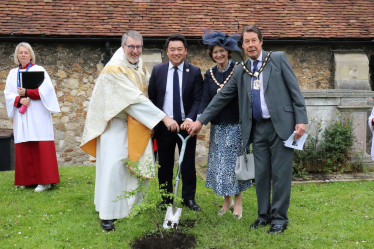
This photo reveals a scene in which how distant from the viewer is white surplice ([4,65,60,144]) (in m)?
5.70

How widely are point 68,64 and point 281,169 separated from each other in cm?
684

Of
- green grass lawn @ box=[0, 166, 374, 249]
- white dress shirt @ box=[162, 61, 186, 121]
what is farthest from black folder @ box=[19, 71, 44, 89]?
white dress shirt @ box=[162, 61, 186, 121]

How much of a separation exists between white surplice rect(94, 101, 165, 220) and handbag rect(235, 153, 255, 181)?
960 mm

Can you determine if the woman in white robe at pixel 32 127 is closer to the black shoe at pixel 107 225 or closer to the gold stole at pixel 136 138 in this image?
the black shoe at pixel 107 225

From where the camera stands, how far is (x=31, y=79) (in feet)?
18.7

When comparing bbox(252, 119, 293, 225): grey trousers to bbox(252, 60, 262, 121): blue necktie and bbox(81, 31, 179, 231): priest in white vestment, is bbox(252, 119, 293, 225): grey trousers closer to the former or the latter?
bbox(252, 60, 262, 121): blue necktie

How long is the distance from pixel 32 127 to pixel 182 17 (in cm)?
516

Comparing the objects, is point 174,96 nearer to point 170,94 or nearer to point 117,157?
point 170,94

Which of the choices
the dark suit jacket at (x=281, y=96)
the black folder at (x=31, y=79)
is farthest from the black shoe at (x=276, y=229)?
the black folder at (x=31, y=79)

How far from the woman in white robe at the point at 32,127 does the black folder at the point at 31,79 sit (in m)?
0.06

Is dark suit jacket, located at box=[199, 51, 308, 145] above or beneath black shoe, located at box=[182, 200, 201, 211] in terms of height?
above

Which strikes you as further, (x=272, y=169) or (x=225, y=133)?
(x=225, y=133)

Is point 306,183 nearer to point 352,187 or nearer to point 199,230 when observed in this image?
point 352,187

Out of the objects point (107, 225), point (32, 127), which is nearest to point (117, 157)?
point (107, 225)
